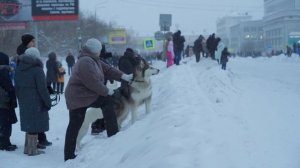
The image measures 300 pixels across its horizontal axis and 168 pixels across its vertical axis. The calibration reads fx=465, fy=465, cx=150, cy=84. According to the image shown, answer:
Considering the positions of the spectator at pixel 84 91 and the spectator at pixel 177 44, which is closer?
the spectator at pixel 84 91

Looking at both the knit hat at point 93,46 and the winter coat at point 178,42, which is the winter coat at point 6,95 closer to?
the knit hat at point 93,46

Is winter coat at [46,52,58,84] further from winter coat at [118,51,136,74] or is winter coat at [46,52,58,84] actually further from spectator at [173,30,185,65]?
spectator at [173,30,185,65]

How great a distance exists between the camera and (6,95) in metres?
8.27

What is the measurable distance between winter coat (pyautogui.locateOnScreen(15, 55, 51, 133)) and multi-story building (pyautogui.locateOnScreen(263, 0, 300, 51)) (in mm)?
99043

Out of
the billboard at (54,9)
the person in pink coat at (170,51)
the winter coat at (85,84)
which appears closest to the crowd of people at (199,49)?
the person in pink coat at (170,51)

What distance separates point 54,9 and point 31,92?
16.4m

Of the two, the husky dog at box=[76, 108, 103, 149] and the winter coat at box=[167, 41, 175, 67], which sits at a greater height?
the winter coat at box=[167, 41, 175, 67]

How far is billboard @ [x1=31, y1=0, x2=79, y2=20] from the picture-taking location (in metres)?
23.4

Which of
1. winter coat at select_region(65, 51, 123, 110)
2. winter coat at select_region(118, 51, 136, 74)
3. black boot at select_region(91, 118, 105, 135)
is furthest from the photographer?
winter coat at select_region(118, 51, 136, 74)

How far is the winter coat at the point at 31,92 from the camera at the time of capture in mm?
7844

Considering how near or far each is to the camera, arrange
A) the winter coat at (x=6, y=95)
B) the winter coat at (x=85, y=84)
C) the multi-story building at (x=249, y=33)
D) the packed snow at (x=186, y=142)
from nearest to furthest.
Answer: the packed snow at (x=186, y=142) → the winter coat at (x=85, y=84) → the winter coat at (x=6, y=95) → the multi-story building at (x=249, y=33)

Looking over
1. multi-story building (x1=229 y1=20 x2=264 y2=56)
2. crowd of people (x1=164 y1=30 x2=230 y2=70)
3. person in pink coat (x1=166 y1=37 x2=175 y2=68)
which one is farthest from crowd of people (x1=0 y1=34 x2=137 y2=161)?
multi-story building (x1=229 y1=20 x2=264 y2=56)

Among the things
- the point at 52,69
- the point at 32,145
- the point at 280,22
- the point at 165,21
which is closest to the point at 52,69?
the point at 52,69

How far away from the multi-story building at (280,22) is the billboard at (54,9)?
8435cm
